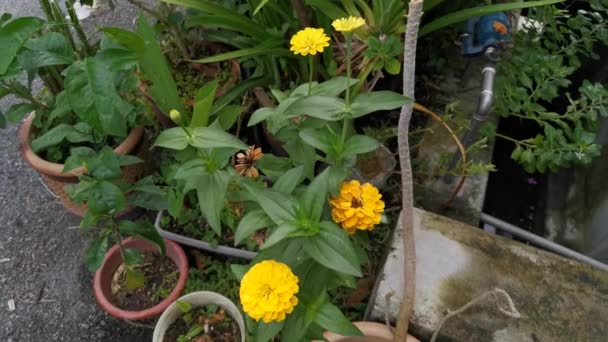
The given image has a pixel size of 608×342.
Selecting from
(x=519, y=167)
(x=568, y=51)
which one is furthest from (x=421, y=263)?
(x=519, y=167)

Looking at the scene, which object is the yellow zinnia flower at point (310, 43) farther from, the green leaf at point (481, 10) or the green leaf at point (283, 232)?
the green leaf at point (481, 10)

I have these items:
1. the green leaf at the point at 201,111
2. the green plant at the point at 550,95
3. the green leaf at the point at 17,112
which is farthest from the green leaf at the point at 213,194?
the green plant at the point at 550,95

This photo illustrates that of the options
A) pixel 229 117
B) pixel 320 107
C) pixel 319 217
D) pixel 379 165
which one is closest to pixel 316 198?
pixel 319 217

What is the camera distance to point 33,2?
81.5 inches

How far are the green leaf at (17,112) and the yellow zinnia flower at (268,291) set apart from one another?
2.82ft

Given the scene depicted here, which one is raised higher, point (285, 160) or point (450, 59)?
point (285, 160)

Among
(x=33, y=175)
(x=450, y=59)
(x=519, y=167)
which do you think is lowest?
(x=519, y=167)

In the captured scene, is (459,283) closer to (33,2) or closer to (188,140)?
(188,140)

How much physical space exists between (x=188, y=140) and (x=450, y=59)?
3.86 feet

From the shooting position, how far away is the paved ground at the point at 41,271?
1.30 meters

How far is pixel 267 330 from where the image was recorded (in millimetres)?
698

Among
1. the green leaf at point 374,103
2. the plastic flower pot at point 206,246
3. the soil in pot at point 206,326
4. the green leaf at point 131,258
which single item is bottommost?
the soil in pot at point 206,326

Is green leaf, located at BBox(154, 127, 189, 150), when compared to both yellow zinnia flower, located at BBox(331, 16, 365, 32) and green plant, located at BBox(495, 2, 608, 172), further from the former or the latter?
green plant, located at BBox(495, 2, 608, 172)

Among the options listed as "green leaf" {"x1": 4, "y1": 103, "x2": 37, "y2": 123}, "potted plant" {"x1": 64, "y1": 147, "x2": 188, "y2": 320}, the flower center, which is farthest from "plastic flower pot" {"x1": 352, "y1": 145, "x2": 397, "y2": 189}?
"green leaf" {"x1": 4, "y1": 103, "x2": 37, "y2": 123}
